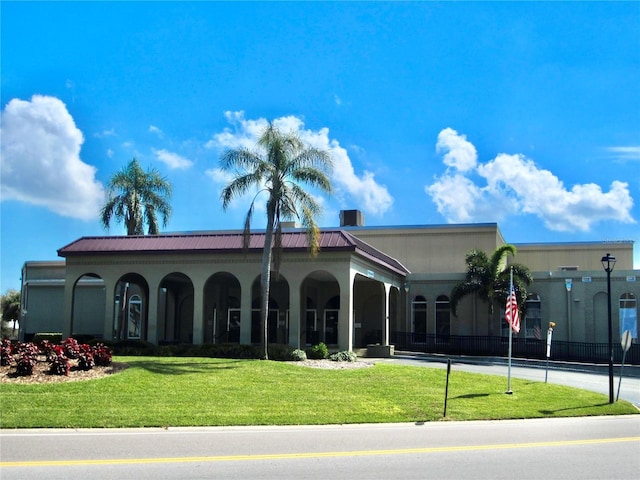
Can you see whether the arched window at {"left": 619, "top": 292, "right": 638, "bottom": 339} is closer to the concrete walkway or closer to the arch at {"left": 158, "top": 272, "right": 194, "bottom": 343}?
the concrete walkway

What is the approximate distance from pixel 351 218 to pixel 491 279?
612 inches

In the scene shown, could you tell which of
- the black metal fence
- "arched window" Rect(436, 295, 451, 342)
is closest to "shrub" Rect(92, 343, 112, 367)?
the black metal fence

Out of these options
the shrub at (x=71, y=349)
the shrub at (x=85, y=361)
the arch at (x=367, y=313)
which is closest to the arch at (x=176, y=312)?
the arch at (x=367, y=313)

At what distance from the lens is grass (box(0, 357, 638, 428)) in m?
13.6

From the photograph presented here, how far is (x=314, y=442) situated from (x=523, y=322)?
26.6 metres

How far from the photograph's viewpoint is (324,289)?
35688mm

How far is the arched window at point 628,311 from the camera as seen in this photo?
112 feet

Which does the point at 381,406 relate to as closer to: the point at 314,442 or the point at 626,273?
the point at 314,442

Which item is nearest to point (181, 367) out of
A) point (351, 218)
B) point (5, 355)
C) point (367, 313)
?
point (5, 355)

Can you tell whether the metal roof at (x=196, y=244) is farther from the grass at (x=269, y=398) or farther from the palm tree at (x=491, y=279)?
the grass at (x=269, y=398)

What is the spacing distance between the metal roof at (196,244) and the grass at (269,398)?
7715 millimetres

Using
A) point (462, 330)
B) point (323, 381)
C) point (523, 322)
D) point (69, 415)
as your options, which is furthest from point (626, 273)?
point (69, 415)

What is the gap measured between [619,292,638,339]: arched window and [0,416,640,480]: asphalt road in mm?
22544

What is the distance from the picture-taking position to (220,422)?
13414mm
